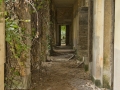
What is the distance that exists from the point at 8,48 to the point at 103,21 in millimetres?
2577

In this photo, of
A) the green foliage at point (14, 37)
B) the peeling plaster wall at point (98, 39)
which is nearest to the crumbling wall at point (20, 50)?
the green foliage at point (14, 37)

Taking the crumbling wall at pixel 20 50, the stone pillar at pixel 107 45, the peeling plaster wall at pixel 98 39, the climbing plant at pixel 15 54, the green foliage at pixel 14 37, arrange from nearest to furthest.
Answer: the green foliage at pixel 14 37
the climbing plant at pixel 15 54
the crumbling wall at pixel 20 50
the stone pillar at pixel 107 45
the peeling plaster wall at pixel 98 39

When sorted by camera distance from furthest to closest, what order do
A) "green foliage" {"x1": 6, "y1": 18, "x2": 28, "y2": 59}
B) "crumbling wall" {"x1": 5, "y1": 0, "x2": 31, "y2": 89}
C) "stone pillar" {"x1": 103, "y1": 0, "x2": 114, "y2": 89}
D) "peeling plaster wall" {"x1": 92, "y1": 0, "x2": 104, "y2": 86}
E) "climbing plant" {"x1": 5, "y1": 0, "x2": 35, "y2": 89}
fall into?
"peeling plaster wall" {"x1": 92, "y1": 0, "x2": 104, "y2": 86} → "stone pillar" {"x1": 103, "y1": 0, "x2": 114, "y2": 89} → "crumbling wall" {"x1": 5, "y1": 0, "x2": 31, "y2": 89} → "climbing plant" {"x1": 5, "y1": 0, "x2": 35, "y2": 89} → "green foliage" {"x1": 6, "y1": 18, "x2": 28, "y2": 59}

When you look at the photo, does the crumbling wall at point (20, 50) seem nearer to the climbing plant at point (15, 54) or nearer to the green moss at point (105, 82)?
the climbing plant at point (15, 54)

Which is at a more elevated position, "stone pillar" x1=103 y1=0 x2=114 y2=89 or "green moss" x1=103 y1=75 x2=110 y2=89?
"stone pillar" x1=103 y1=0 x2=114 y2=89

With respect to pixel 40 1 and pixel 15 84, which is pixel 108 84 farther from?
pixel 40 1

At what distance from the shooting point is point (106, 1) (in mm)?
5277

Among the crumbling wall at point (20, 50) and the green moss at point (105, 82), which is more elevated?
the crumbling wall at point (20, 50)

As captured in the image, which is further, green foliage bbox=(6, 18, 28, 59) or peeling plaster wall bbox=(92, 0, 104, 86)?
peeling plaster wall bbox=(92, 0, 104, 86)

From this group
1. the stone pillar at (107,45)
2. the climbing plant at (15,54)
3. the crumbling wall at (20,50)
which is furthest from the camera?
the stone pillar at (107,45)

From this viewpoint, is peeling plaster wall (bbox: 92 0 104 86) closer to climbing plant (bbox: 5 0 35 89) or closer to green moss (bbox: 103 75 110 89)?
green moss (bbox: 103 75 110 89)

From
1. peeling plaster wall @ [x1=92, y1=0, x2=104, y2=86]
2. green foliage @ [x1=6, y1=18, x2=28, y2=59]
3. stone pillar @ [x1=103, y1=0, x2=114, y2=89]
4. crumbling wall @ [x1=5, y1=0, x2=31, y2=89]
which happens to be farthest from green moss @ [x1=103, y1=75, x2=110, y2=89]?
green foliage @ [x1=6, y1=18, x2=28, y2=59]

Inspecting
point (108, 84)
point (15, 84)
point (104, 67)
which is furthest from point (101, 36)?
point (15, 84)

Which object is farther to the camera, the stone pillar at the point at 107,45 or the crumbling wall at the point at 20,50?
the stone pillar at the point at 107,45
